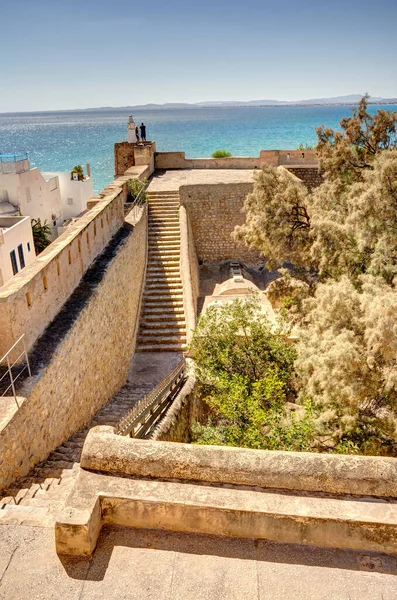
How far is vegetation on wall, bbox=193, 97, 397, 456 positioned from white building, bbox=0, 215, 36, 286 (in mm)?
8873

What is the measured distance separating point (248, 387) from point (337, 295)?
2.67 meters

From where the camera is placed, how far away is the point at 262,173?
14.6 meters

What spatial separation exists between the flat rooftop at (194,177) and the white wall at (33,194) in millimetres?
7268

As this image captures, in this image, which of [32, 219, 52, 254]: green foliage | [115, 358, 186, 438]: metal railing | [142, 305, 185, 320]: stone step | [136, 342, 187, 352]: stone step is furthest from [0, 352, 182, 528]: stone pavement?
[32, 219, 52, 254]: green foliage

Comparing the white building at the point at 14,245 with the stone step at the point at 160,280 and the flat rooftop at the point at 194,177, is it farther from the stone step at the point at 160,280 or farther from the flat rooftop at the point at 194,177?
the flat rooftop at the point at 194,177

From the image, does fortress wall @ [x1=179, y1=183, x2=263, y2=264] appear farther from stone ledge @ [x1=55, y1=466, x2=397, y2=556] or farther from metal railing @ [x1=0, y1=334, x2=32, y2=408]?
stone ledge @ [x1=55, y1=466, x2=397, y2=556]

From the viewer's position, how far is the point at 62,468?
7.18 m

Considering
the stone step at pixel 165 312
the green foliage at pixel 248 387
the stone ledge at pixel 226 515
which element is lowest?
the stone step at pixel 165 312

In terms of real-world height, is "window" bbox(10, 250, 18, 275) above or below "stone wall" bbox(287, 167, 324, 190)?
below

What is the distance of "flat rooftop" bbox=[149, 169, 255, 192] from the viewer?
68.5 ft

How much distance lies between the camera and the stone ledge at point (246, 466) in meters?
3.79

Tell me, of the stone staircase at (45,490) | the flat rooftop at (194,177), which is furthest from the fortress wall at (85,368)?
the flat rooftop at (194,177)

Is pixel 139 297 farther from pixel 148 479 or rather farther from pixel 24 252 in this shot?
A: pixel 148 479

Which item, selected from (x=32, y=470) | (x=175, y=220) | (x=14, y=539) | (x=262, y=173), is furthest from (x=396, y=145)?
(x=14, y=539)
